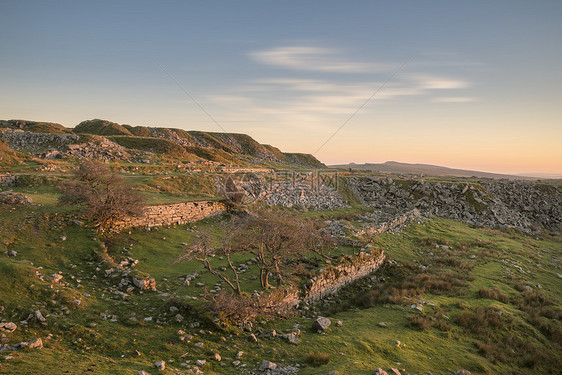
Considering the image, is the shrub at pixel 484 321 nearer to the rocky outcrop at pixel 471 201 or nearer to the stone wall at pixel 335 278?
the stone wall at pixel 335 278

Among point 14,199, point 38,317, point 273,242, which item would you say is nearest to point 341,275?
point 273,242

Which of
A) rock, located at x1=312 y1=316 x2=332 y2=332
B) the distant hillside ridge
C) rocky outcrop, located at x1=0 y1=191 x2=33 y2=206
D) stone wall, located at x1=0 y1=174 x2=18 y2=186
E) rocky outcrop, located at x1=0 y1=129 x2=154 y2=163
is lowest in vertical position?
rock, located at x1=312 y1=316 x2=332 y2=332

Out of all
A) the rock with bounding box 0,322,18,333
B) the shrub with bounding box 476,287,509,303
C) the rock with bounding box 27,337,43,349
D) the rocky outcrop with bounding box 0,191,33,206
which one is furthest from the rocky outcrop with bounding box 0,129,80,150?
the shrub with bounding box 476,287,509,303

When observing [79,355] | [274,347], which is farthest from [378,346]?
[79,355]

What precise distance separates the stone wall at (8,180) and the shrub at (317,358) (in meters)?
30.3

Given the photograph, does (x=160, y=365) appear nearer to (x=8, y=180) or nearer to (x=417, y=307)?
(x=417, y=307)

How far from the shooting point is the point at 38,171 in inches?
1208

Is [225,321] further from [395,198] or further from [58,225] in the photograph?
[395,198]

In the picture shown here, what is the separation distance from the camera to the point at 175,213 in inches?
931

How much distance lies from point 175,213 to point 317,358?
17465 mm

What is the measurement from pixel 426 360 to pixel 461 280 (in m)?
10.9

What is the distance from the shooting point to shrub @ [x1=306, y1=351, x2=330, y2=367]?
9.55 meters

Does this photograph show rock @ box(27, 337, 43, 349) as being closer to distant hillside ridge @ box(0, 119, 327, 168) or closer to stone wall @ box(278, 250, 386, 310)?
stone wall @ box(278, 250, 386, 310)

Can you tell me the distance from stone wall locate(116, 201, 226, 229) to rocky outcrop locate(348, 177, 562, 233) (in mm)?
26832
